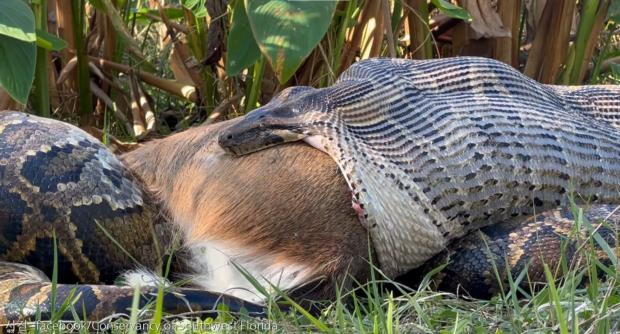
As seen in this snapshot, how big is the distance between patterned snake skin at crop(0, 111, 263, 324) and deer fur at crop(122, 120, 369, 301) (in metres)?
0.16

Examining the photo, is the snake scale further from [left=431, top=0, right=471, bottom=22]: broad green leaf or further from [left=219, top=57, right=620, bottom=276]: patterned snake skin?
[left=431, top=0, right=471, bottom=22]: broad green leaf

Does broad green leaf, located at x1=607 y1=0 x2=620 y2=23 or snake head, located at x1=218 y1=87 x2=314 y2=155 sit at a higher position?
broad green leaf, located at x1=607 y1=0 x2=620 y2=23

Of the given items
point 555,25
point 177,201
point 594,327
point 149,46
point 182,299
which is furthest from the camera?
point 149,46

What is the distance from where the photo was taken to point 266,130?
279cm

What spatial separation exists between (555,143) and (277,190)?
873 mm

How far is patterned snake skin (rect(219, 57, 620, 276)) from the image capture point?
8.92 feet

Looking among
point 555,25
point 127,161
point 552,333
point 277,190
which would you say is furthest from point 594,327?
point 555,25

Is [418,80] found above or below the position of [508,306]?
above

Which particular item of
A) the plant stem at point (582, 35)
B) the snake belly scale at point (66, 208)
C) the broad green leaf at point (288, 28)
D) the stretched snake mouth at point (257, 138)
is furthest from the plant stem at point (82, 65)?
the plant stem at point (582, 35)

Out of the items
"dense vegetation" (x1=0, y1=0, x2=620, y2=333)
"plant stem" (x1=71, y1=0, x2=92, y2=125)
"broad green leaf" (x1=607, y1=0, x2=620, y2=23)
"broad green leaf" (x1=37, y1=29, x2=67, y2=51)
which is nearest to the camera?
"broad green leaf" (x1=37, y1=29, x2=67, y2=51)

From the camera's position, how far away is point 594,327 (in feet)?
6.40

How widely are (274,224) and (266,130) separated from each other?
30cm

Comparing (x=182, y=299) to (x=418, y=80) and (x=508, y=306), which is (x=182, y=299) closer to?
(x=508, y=306)

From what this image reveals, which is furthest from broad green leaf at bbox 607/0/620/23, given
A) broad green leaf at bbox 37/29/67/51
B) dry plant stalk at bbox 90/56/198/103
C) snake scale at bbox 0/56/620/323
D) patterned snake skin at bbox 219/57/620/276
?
broad green leaf at bbox 37/29/67/51
